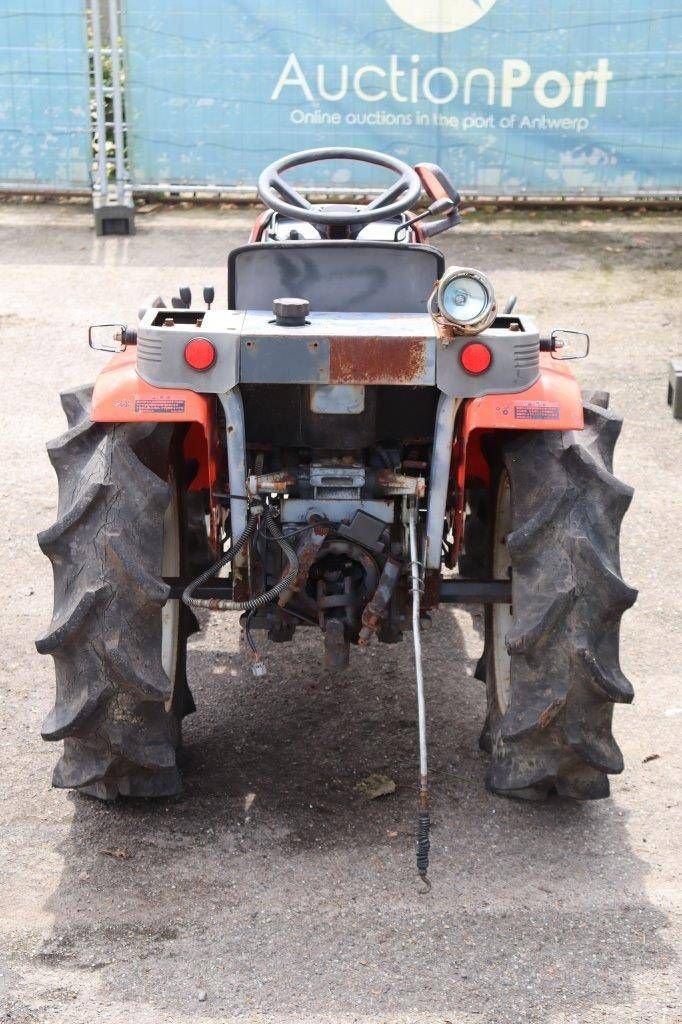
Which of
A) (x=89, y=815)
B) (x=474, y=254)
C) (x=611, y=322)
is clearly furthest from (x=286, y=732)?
(x=474, y=254)

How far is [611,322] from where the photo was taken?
1134 cm

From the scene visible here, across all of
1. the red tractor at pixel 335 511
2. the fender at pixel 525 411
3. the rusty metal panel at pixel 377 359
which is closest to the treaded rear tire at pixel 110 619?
the red tractor at pixel 335 511

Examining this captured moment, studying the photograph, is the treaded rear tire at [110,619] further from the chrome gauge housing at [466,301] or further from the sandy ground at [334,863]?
the chrome gauge housing at [466,301]

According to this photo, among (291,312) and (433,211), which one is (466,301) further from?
(433,211)

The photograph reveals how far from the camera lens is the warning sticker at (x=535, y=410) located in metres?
4.50

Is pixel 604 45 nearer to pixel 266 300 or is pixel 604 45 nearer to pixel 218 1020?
pixel 266 300

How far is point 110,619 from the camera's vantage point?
434 cm

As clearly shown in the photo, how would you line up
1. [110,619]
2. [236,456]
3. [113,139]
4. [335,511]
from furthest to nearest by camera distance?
[113,139]
[335,511]
[236,456]
[110,619]

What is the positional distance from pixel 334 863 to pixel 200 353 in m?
1.69

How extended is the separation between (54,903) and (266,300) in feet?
7.63

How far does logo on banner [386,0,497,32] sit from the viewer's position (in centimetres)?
1340

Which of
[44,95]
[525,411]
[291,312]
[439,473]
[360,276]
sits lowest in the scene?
[439,473]

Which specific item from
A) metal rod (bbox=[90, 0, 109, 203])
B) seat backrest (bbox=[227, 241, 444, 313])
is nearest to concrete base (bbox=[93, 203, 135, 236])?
metal rod (bbox=[90, 0, 109, 203])

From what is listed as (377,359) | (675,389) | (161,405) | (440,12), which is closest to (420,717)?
(377,359)
